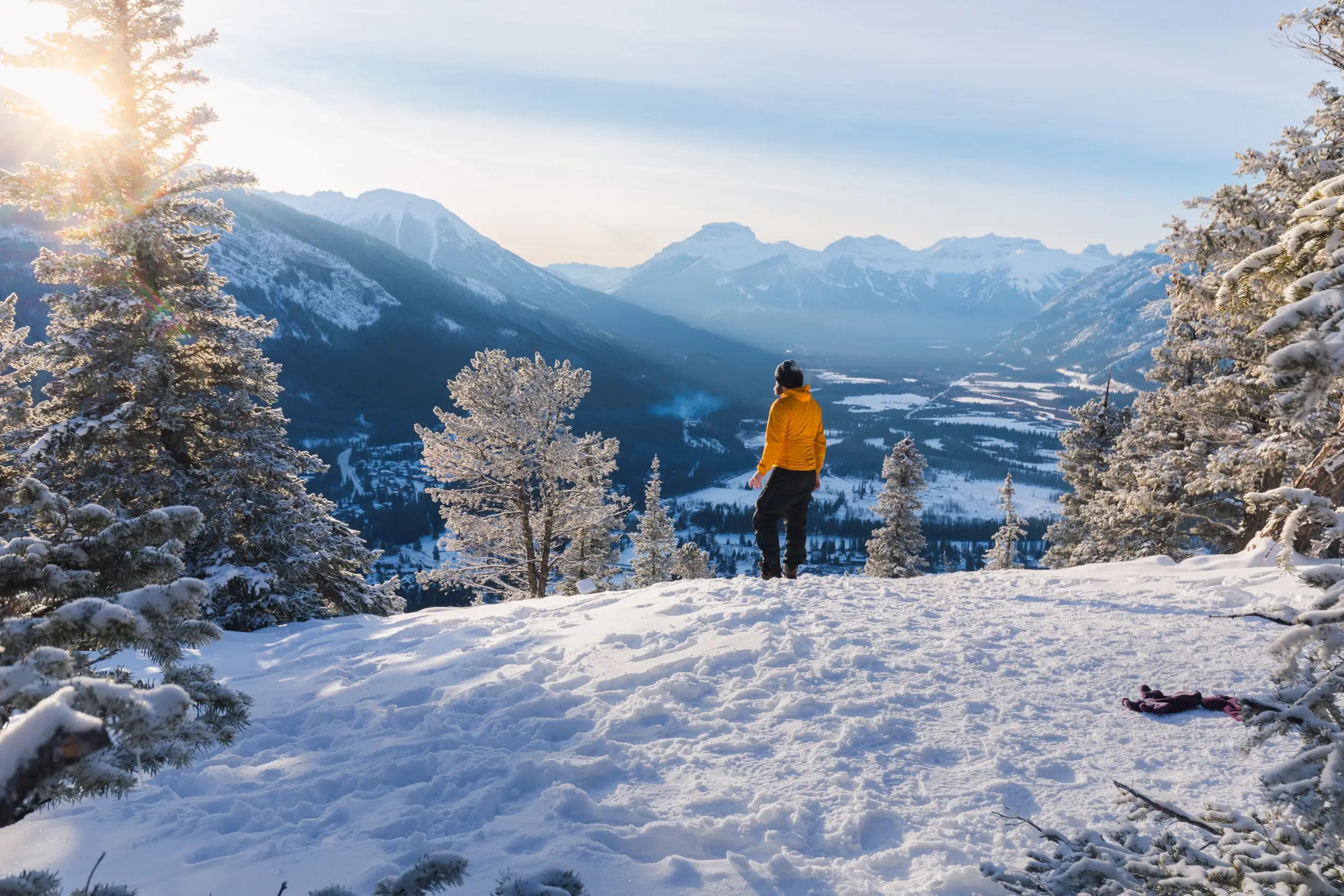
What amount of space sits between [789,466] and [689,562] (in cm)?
2241

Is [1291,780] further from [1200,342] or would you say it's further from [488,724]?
[1200,342]

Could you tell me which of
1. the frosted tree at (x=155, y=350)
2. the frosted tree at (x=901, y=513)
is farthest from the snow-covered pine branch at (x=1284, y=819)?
the frosted tree at (x=901, y=513)

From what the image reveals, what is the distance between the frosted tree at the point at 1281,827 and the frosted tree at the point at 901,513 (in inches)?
1037

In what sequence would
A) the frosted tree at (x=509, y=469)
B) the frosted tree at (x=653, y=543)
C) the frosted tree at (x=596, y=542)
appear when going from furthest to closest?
the frosted tree at (x=653, y=543), the frosted tree at (x=596, y=542), the frosted tree at (x=509, y=469)

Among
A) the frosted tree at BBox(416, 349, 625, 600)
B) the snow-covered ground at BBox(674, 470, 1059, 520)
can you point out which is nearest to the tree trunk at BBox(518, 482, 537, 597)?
the frosted tree at BBox(416, 349, 625, 600)

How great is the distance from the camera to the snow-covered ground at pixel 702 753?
349cm

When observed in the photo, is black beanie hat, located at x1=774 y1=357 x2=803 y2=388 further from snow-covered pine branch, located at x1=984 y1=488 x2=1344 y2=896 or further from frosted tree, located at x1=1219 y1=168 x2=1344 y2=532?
snow-covered pine branch, located at x1=984 y1=488 x2=1344 y2=896

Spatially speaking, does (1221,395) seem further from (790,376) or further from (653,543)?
(653,543)

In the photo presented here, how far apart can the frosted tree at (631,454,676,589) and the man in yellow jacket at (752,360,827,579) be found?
18716 millimetres

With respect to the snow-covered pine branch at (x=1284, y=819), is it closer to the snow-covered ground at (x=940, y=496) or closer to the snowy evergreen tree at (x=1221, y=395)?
the snowy evergreen tree at (x=1221, y=395)

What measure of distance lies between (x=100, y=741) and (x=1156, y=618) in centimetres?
848

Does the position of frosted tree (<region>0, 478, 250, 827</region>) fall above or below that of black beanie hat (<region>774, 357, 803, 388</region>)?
below

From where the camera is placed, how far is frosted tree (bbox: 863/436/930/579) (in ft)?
91.9

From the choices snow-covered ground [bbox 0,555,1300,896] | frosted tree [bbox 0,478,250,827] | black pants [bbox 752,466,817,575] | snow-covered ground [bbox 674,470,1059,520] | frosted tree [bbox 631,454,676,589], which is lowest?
snow-covered ground [bbox 674,470,1059,520]
